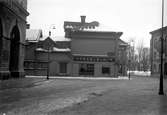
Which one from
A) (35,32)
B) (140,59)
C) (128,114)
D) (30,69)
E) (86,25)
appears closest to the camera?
(128,114)

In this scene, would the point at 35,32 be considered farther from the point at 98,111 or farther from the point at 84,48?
the point at 98,111

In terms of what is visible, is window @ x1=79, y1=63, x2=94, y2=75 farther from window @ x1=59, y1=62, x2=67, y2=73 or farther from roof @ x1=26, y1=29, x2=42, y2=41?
roof @ x1=26, y1=29, x2=42, y2=41

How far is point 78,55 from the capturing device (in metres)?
48.5

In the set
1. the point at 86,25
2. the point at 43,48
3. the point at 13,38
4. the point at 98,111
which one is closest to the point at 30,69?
the point at 43,48

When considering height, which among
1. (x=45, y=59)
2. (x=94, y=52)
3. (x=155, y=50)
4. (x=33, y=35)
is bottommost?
(x=45, y=59)

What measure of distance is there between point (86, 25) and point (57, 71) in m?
21.6

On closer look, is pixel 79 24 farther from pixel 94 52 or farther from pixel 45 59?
pixel 45 59

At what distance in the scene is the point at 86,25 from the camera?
6500 centimetres

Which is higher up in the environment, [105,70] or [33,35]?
[33,35]

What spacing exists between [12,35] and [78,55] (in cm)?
1951

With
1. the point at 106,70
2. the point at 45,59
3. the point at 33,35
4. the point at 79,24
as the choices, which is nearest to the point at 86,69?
the point at 106,70

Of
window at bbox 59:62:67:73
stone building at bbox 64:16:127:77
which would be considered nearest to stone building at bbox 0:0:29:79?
window at bbox 59:62:67:73

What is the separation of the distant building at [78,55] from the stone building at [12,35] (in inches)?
579

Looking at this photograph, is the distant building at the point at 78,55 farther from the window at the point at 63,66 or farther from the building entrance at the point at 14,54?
the building entrance at the point at 14,54
